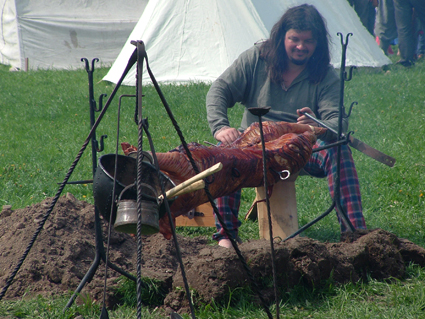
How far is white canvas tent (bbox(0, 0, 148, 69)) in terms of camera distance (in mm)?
10188

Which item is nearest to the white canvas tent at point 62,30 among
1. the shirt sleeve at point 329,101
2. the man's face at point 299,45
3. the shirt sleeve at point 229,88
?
the shirt sleeve at point 229,88

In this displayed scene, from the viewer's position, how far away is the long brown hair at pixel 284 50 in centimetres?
352

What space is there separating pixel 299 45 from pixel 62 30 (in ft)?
27.7

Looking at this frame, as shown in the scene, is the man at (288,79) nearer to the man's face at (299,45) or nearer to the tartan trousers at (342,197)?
the man's face at (299,45)

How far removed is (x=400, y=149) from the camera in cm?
499

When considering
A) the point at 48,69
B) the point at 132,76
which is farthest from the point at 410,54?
the point at 48,69

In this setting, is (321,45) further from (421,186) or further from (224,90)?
(421,186)

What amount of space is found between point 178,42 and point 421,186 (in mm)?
5038

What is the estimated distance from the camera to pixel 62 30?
1054cm

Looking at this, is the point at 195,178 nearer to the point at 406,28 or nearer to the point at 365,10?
the point at 406,28

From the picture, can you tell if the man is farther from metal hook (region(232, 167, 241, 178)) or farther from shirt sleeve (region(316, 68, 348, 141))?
metal hook (region(232, 167, 241, 178))

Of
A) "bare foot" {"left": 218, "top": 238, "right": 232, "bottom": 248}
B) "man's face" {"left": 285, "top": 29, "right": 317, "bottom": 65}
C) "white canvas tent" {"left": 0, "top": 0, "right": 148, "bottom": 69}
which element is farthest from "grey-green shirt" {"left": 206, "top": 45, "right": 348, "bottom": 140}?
"white canvas tent" {"left": 0, "top": 0, "right": 148, "bottom": 69}

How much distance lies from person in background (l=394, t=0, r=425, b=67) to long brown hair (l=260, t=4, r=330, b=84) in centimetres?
602

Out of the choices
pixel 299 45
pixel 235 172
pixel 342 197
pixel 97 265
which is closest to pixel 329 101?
pixel 299 45
